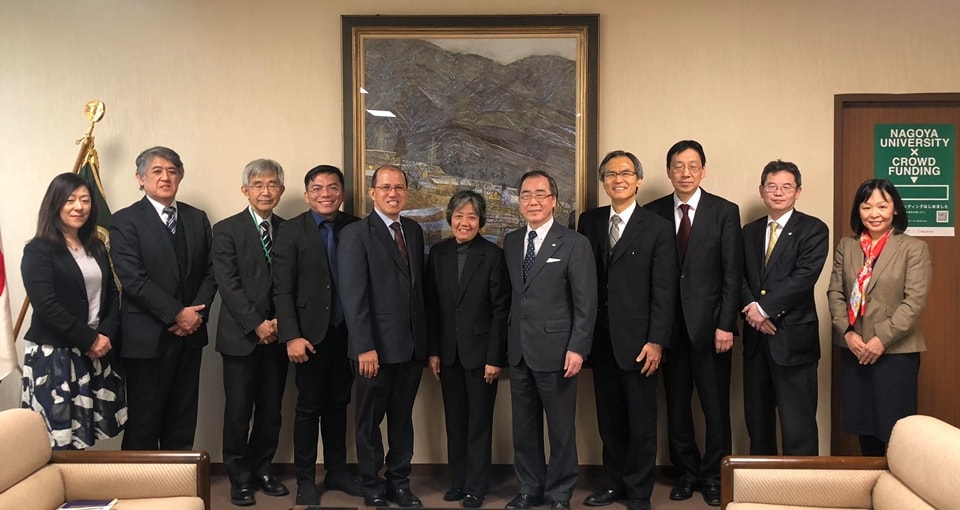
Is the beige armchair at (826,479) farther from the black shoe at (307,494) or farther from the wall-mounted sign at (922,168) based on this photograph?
the black shoe at (307,494)

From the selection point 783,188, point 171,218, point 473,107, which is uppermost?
point 473,107

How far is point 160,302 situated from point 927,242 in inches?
168

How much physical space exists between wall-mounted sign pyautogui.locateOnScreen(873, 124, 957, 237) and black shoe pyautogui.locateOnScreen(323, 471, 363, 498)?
352 centimetres

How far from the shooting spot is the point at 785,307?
3346 millimetres

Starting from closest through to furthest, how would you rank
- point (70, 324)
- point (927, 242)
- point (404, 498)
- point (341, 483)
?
point (70, 324) → point (404, 498) → point (341, 483) → point (927, 242)

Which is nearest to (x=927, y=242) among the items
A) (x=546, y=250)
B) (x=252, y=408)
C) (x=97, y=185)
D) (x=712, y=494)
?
(x=712, y=494)

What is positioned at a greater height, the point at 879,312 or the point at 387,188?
the point at 387,188

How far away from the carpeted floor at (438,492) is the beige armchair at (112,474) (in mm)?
870

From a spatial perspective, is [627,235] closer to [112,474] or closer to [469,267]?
[469,267]

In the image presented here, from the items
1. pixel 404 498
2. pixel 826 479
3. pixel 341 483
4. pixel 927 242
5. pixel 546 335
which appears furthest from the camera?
pixel 927 242

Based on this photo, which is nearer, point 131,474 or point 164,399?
point 131,474

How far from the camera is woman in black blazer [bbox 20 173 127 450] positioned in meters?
3.12

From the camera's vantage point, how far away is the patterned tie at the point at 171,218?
354cm

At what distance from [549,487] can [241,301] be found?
1810 millimetres
